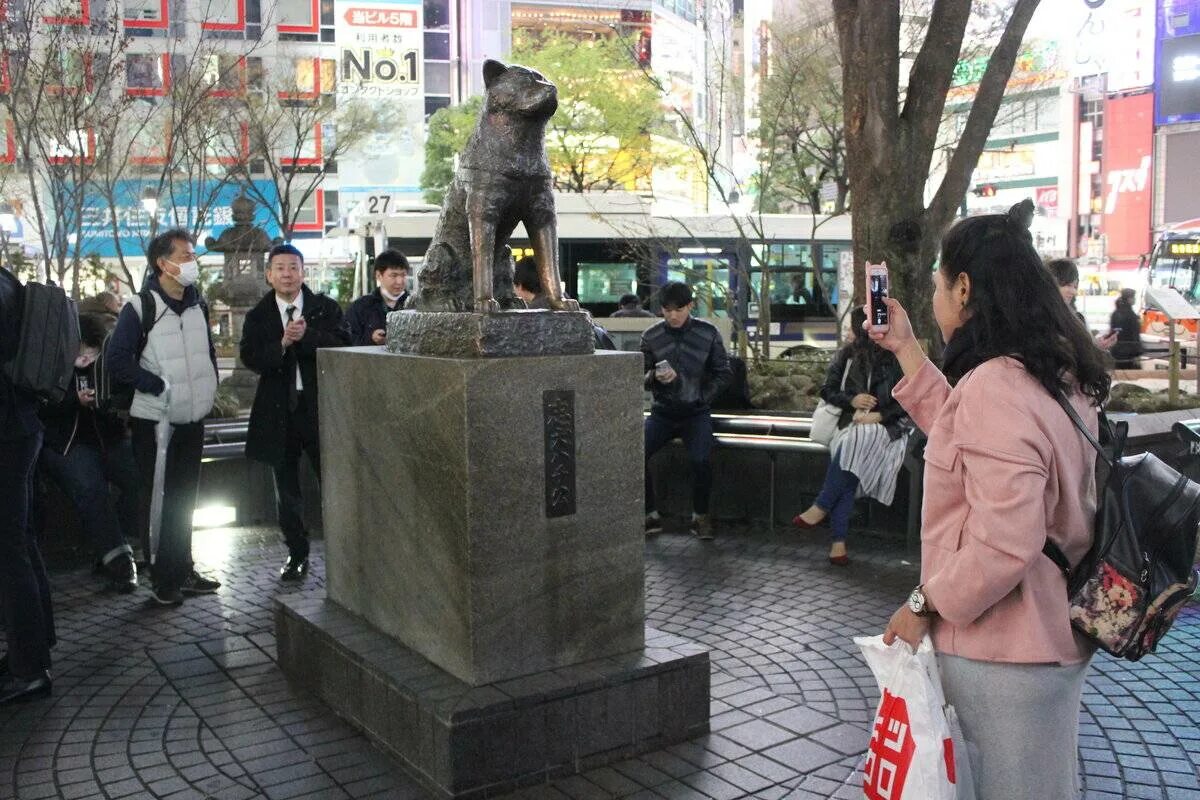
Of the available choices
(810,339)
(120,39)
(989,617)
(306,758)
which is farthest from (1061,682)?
(810,339)

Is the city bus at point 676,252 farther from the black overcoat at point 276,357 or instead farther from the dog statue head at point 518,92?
the dog statue head at point 518,92

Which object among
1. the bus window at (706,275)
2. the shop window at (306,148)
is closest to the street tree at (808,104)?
the bus window at (706,275)

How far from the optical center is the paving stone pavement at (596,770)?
3.96m

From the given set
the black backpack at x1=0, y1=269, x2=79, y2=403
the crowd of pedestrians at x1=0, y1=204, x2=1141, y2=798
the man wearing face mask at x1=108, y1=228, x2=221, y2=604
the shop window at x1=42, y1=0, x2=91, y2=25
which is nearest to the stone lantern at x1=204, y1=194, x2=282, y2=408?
the shop window at x1=42, y1=0, x2=91, y2=25

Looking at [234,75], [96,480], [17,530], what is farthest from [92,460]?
[234,75]

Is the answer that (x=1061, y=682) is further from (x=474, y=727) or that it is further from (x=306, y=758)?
(x=306, y=758)

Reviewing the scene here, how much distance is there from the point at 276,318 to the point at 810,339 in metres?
17.7

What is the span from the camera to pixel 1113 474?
244 centimetres

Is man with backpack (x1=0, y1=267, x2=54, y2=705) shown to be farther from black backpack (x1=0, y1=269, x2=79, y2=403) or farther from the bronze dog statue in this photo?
the bronze dog statue

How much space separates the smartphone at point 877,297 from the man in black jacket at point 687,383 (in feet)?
15.3

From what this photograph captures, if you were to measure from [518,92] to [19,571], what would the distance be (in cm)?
295

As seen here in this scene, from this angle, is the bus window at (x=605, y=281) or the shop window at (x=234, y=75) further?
the bus window at (x=605, y=281)

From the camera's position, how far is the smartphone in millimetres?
2965

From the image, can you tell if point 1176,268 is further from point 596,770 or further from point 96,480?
point 596,770
